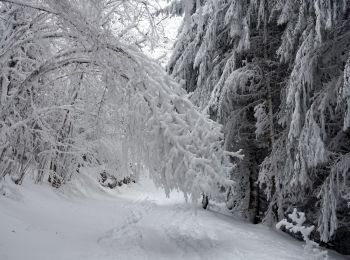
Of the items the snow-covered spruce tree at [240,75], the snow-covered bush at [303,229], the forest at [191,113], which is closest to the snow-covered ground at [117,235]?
the forest at [191,113]

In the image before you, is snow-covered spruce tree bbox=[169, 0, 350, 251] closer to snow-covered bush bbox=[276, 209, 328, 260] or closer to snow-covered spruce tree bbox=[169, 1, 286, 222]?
snow-covered spruce tree bbox=[169, 1, 286, 222]

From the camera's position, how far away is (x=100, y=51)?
4855mm

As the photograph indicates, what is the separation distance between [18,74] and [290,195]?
7145 millimetres

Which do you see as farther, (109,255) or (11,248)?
(109,255)

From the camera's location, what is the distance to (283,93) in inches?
373

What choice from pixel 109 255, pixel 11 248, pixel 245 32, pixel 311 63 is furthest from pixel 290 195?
pixel 11 248

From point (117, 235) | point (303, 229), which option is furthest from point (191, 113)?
point (117, 235)

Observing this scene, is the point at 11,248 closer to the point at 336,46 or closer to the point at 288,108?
the point at 288,108

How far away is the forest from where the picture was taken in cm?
566

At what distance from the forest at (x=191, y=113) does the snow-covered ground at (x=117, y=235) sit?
54 millimetres

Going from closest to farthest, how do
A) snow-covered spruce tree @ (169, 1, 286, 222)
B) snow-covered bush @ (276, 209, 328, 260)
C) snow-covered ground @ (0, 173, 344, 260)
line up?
1. snow-covered bush @ (276, 209, 328, 260)
2. snow-covered ground @ (0, 173, 344, 260)
3. snow-covered spruce tree @ (169, 1, 286, 222)

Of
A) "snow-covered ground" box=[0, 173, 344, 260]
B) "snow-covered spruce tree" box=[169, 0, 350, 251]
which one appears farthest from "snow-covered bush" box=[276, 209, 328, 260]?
"snow-covered spruce tree" box=[169, 0, 350, 251]

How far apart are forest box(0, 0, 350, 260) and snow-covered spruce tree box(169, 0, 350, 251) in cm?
4

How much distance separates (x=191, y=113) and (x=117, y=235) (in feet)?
10.8
